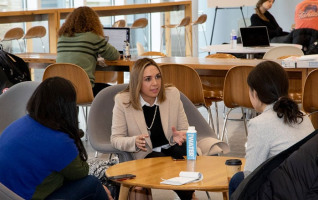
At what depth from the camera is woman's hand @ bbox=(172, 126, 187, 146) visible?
11.9 ft

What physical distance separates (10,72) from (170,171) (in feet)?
7.99

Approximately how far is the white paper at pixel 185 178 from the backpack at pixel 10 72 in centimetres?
245

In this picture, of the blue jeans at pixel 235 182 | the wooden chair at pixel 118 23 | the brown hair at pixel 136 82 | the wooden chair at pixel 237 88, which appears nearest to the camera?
the blue jeans at pixel 235 182

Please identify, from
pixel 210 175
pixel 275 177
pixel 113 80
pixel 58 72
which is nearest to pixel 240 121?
pixel 113 80

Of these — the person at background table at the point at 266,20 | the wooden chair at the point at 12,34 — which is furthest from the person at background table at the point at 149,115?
the person at background table at the point at 266,20

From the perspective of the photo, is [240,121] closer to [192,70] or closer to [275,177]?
[192,70]

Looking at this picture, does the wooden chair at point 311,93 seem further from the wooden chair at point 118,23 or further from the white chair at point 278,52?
the wooden chair at point 118,23

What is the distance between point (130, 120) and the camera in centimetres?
383

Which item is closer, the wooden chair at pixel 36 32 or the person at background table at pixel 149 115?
the person at background table at pixel 149 115

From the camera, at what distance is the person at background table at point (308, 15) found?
30.2 feet

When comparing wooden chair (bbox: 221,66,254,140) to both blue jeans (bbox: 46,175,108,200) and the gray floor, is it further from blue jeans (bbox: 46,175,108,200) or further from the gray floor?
blue jeans (bbox: 46,175,108,200)

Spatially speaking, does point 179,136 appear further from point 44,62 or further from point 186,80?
point 44,62

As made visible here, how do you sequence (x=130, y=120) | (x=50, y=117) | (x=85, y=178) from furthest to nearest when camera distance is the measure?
(x=130, y=120) < (x=85, y=178) < (x=50, y=117)

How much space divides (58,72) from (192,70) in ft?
3.89
